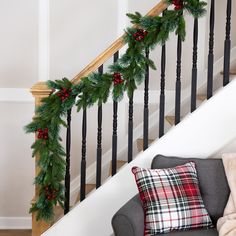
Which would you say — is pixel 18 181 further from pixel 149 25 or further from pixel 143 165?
pixel 149 25

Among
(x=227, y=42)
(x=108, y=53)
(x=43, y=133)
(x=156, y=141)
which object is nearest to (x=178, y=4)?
(x=227, y=42)

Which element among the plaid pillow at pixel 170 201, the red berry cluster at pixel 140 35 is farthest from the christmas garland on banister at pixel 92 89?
the plaid pillow at pixel 170 201

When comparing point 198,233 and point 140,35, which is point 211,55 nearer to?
point 140,35

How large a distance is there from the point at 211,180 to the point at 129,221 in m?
0.62

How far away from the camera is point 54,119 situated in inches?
132

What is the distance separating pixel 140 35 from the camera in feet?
10.8

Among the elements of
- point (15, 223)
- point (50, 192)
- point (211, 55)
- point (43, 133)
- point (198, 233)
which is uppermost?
point (211, 55)

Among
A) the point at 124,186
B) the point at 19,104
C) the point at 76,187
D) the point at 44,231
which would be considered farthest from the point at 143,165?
the point at 19,104

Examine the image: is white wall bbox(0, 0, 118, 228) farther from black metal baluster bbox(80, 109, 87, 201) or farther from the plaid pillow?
the plaid pillow

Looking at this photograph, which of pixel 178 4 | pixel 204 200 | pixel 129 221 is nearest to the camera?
pixel 129 221

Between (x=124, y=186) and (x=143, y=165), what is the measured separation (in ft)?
0.65

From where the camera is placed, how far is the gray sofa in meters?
2.81

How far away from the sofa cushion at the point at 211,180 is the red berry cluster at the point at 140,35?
31.4 inches

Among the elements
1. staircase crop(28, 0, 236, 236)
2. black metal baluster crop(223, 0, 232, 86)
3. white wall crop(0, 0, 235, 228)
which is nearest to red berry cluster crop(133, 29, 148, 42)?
staircase crop(28, 0, 236, 236)
